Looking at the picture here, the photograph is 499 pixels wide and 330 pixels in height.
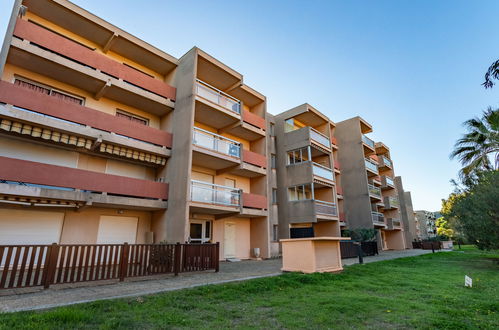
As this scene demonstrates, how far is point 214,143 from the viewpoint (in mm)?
16672

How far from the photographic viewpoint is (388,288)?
7816 mm

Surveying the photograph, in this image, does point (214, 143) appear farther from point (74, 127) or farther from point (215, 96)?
point (74, 127)

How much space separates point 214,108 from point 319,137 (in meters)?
11.5

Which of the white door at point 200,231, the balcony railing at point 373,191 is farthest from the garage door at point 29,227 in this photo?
the balcony railing at point 373,191

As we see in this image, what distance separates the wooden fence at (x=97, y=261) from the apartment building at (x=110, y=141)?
120 inches

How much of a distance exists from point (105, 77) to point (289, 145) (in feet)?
49.9

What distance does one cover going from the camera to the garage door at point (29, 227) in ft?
38.1

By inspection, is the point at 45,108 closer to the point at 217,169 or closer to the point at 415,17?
the point at 217,169

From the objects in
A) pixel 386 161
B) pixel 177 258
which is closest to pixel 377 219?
pixel 386 161

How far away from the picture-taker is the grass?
174 inches

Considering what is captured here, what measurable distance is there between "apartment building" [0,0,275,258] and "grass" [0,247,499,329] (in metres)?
7.73

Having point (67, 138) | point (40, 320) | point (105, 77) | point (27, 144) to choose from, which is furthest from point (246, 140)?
point (40, 320)

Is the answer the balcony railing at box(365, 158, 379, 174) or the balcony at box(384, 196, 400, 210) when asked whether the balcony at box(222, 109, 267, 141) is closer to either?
the balcony railing at box(365, 158, 379, 174)

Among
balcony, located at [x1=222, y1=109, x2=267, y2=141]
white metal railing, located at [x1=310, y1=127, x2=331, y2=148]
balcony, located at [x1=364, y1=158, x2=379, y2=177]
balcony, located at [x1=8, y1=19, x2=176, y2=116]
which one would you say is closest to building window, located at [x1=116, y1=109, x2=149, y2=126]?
balcony, located at [x1=8, y1=19, x2=176, y2=116]
